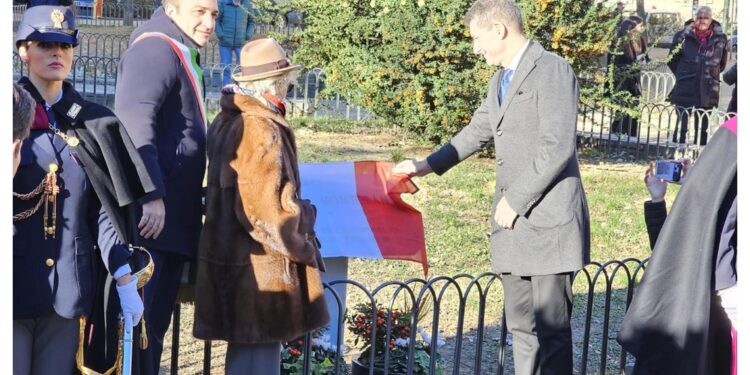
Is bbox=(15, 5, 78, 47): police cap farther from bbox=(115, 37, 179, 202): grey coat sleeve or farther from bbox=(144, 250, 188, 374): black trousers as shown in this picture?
bbox=(144, 250, 188, 374): black trousers

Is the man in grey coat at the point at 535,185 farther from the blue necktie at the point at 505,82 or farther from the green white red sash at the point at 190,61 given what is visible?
the green white red sash at the point at 190,61

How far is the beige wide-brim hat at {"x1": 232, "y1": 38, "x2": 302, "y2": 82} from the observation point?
174 inches

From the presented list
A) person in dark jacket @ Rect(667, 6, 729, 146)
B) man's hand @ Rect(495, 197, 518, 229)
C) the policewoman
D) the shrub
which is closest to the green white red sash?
the policewoman

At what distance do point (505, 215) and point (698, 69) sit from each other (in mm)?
10632

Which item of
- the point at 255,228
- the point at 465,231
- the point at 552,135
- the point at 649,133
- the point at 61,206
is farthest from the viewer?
the point at 649,133

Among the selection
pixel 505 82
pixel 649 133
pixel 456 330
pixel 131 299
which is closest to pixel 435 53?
pixel 649 133

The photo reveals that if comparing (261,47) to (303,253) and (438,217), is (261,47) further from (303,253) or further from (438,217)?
(438,217)

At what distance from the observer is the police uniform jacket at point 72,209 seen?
3662 millimetres

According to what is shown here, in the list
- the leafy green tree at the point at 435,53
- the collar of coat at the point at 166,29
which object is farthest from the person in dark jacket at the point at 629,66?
the collar of coat at the point at 166,29

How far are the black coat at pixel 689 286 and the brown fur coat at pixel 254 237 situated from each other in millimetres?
1318

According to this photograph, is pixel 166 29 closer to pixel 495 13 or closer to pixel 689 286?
pixel 495 13

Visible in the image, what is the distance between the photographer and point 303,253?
4.41 m

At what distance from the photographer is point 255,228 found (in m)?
4.36

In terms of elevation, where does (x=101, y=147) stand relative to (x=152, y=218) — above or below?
above
